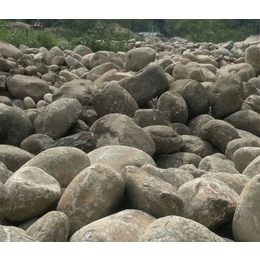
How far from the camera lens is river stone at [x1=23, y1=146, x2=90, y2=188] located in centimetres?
461

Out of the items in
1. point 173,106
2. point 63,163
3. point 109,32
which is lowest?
point 109,32

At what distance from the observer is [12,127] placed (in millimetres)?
6855

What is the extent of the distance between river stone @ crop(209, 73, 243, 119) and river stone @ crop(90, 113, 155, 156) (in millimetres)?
1967

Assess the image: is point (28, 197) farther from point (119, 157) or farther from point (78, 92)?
point (78, 92)

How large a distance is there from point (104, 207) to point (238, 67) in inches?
308

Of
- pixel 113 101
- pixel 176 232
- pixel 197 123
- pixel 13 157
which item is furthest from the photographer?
pixel 197 123

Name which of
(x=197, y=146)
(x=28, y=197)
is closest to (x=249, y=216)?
(x=28, y=197)

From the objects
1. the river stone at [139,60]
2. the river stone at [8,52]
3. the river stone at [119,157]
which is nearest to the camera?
the river stone at [119,157]

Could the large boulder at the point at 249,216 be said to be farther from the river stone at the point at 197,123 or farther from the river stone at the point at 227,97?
the river stone at the point at 227,97

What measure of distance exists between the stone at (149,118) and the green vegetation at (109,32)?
8719 millimetres

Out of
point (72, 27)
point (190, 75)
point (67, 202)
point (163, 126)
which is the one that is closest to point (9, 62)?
point (190, 75)

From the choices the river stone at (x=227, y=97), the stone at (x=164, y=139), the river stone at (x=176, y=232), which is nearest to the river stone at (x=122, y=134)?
the stone at (x=164, y=139)

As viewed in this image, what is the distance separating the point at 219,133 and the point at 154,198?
3499 mm

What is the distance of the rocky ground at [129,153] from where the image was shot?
353cm
